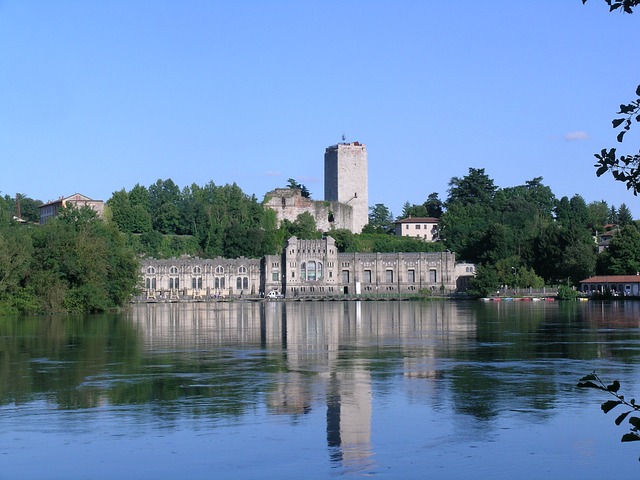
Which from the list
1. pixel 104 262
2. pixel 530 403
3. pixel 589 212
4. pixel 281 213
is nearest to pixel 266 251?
pixel 281 213

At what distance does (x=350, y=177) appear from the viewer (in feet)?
466

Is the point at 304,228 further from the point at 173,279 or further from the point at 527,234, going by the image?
the point at 527,234

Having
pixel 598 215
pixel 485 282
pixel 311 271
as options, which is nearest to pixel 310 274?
pixel 311 271

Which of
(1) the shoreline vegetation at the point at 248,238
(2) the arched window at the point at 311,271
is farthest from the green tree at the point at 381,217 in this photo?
(2) the arched window at the point at 311,271

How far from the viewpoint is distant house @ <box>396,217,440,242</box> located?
154m

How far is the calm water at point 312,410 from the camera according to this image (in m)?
15.7

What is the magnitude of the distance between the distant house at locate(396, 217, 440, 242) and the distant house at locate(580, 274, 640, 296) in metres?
51.5

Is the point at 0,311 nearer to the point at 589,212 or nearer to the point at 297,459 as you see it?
the point at 297,459

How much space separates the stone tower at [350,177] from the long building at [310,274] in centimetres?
1399

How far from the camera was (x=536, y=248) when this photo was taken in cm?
11838

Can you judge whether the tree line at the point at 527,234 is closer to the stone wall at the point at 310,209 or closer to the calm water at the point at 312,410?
the stone wall at the point at 310,209

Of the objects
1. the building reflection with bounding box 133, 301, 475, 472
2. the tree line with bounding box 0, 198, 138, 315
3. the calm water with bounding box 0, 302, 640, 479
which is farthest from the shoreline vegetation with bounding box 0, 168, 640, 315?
the calm water with bounding box 0, 302, 640, 479

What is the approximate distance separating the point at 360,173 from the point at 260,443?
126 meters

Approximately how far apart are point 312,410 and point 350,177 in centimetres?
12229
